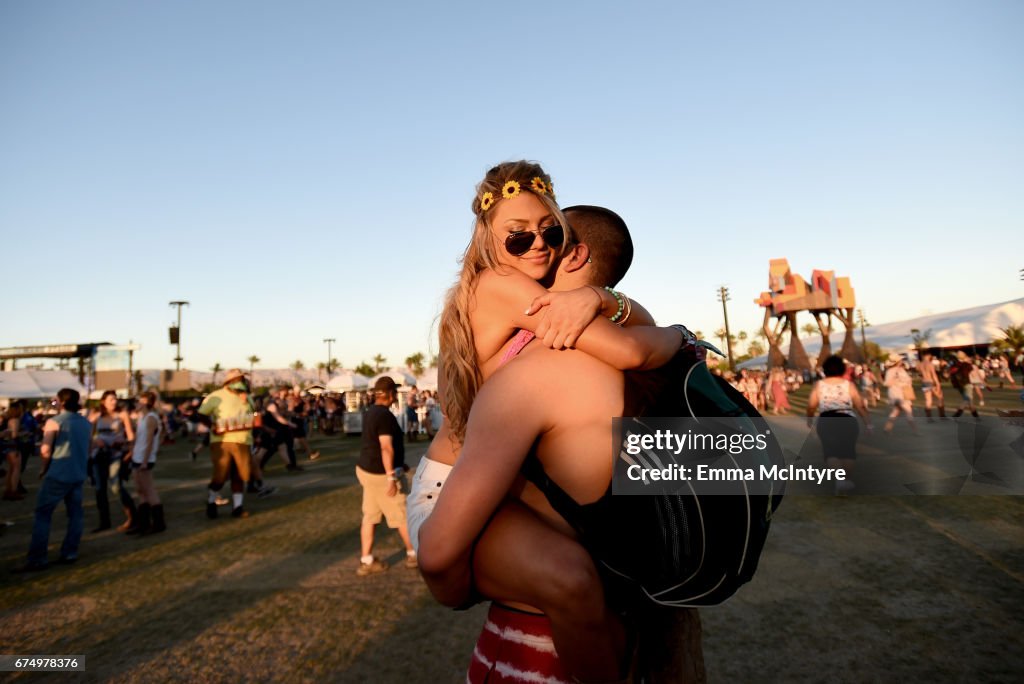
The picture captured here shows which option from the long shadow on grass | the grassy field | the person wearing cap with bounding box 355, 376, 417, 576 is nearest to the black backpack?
the grassy field

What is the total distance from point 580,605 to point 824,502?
7909mm

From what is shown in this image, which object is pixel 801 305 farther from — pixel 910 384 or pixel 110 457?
pixel 110 457

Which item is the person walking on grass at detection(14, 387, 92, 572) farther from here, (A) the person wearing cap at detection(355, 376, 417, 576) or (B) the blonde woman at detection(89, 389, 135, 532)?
(A) the person wearing cap at detection(355, 376, 417, 576)

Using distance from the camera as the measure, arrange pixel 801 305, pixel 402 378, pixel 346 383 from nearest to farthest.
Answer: pixel 402 378 → pixel 346 383 → pixel 801 305

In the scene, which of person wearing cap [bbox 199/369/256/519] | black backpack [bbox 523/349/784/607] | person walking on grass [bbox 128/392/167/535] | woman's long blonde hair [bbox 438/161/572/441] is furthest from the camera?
person wearing cap [bbox 199/369/256/519]

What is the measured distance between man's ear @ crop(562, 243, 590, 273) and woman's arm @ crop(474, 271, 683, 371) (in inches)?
8.2

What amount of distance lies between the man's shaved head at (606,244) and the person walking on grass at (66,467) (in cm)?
731

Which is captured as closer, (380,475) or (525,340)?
(525,340)

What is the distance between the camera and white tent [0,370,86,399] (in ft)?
85.9

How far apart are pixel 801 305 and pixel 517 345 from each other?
5587 cm

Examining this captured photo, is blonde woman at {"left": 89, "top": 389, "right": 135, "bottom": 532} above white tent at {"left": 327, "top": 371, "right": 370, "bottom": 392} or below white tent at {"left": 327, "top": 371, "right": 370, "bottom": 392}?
above
